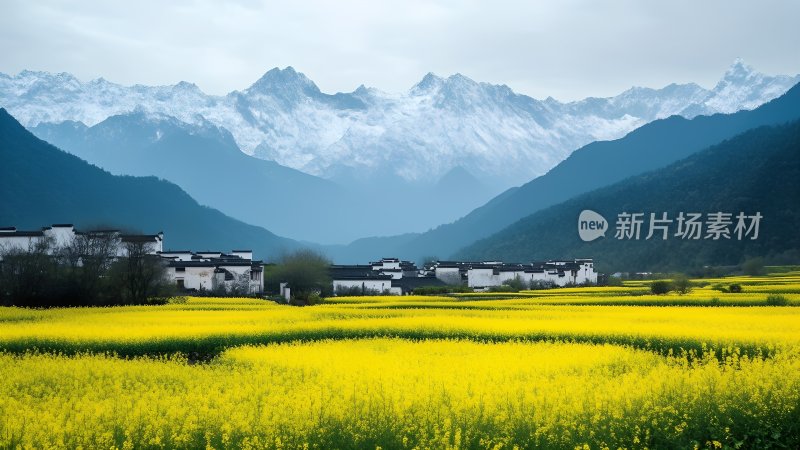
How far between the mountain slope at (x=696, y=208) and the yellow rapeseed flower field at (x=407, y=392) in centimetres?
8651

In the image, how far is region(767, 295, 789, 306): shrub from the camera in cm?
4266

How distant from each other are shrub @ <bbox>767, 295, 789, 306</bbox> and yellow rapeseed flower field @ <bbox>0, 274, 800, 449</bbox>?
1613cm

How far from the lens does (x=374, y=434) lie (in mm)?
12531

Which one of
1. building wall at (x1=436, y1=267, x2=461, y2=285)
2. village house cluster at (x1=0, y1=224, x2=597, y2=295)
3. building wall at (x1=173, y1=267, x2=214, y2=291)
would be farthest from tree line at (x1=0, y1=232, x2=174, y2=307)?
building wall at (x1=436, y1=267, x2=461, y2=285)

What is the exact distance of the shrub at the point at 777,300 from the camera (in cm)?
4266

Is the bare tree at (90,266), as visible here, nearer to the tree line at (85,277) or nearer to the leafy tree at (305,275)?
the tree line at (85,277)

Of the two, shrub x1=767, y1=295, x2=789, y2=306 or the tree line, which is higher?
the tree line

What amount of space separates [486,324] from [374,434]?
20.3 metres

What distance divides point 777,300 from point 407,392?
116 ft

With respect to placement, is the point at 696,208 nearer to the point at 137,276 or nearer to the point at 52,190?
the point at 137,276

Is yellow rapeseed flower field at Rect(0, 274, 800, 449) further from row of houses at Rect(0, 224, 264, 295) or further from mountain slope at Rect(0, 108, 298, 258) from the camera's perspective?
mountain slope at Rect(0, 108, 298, 258)

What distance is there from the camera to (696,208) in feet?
421

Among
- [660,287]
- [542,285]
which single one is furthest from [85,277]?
[542,285]

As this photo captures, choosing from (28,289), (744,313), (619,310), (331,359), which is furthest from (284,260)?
(331,359)
